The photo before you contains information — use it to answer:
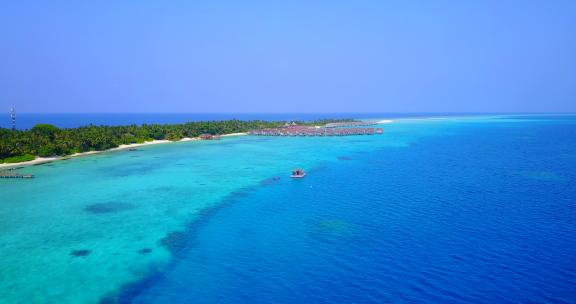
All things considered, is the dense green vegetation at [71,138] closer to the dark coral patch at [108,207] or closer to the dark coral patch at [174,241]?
the dark coral patch at [108,207]

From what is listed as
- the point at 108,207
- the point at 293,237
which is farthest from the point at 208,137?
the point at 293,237

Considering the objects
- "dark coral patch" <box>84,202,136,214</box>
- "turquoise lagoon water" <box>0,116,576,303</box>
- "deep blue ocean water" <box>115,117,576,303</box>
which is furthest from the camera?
"dark coral patch" <box>84,202,136,214</box>

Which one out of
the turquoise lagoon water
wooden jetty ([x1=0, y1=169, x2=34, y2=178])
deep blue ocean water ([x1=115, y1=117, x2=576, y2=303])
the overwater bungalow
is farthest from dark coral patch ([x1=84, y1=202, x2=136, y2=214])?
the overwater bungalow

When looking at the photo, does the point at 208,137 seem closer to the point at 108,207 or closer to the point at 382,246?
the point at 108,207

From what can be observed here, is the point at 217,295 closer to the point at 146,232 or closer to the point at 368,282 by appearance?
the point at 368,282

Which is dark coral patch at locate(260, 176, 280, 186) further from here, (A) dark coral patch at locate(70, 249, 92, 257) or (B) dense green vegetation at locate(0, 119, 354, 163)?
(B) dense green vegetation at locate(0, 119, 354, 163)

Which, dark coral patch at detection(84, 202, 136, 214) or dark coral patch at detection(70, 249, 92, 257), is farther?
dark coral patch at detection(84, 202, 136, 214)

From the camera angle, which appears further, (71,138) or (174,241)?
(71,138)
